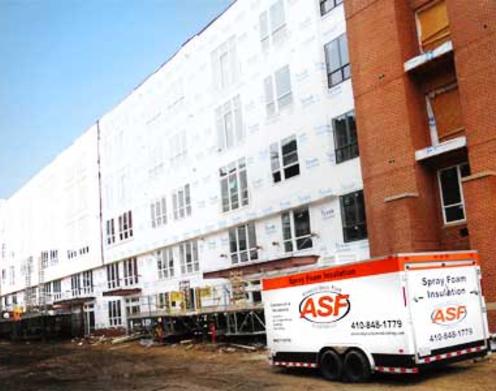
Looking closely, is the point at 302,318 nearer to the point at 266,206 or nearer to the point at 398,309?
the point at 398,309

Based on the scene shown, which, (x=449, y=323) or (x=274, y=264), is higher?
(x=274, y=264)

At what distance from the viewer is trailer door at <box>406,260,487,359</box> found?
13.5m

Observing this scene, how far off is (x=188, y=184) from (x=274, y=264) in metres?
11.6

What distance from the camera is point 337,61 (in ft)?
84.7

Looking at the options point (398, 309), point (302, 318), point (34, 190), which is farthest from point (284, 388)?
point (34, 190)

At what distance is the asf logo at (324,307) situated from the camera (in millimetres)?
14945

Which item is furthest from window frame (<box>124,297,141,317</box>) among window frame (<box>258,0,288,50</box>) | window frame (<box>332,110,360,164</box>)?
window frame (<box>332,110,360,164</box>)

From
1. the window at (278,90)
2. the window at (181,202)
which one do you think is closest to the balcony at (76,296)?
the window at (181,202)

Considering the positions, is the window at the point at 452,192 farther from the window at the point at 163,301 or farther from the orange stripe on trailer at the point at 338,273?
the window at the point at 163,301

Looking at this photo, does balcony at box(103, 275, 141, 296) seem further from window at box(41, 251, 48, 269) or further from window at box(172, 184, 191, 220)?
window at box(41, 251, 48, 269)

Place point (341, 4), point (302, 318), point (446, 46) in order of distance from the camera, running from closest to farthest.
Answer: point (302, 318) < point (446, 46) < point (341, 4)

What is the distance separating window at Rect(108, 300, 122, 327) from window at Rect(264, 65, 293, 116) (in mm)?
22385

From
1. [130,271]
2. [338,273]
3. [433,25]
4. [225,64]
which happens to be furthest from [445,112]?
[130,271]

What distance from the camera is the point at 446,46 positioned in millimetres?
21016
